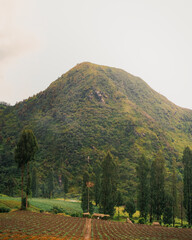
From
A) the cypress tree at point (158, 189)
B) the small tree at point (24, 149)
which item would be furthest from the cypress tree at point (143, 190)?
the small tree at point (24, 149)

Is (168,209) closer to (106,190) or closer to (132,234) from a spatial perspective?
(106,190)

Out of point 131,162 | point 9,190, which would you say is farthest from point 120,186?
point 9,190

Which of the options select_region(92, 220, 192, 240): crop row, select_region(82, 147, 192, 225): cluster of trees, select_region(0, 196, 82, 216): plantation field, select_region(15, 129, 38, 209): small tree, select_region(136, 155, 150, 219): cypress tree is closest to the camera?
select_region(92, 220, 192, 240): crop row

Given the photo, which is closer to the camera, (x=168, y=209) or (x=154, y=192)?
(x=154, y=192)

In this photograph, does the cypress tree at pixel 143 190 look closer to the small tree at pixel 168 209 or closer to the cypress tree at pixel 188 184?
the small tree at pixel 168 209

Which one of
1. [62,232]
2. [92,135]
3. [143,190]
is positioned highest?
[92,135]

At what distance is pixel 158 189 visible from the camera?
55.3 meters

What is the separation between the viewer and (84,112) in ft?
570

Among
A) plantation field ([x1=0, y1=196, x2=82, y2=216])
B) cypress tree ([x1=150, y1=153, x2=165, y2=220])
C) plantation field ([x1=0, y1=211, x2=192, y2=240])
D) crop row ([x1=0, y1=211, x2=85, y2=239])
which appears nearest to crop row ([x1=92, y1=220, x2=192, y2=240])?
plantation field ([x1=0, y1=211, x2=192, y2=240])

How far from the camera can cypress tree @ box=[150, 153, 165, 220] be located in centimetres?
5425

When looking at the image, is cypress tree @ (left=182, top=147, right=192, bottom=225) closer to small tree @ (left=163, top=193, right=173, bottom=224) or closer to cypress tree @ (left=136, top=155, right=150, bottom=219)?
small tree @ (left=163, top=193, right=173, bottom=224)

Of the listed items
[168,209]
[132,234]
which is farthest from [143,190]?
[132,234]

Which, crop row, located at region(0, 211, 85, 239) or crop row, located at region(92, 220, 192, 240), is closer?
crop row, located at region(0, 211, 85, 239)

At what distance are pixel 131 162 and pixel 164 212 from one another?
67215mm
